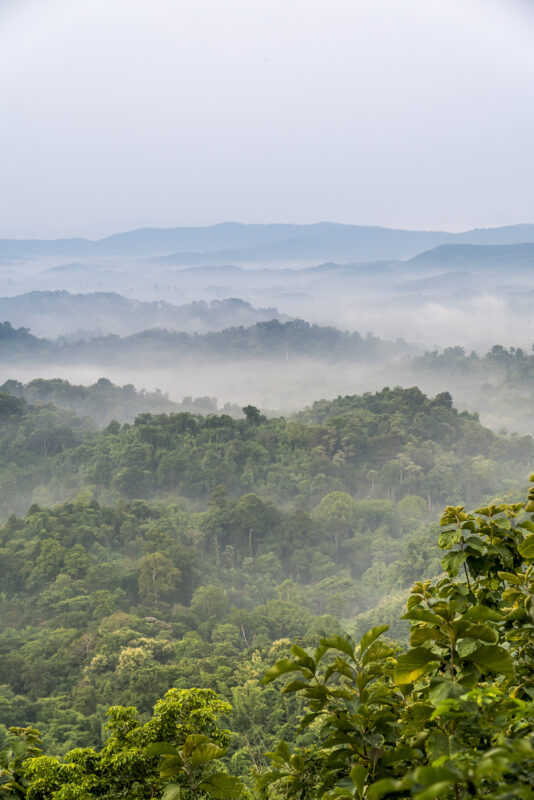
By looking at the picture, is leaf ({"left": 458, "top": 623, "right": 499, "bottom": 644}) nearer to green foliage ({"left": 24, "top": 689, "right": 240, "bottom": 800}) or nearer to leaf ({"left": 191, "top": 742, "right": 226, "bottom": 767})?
leaf ({"left": 191, "top": 742, "right": 226, "bottom": 767})

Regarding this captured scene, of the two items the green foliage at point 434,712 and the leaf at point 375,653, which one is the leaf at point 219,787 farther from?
the leaf at point 375,653

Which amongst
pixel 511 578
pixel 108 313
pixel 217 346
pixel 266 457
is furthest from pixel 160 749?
pixel 108 313

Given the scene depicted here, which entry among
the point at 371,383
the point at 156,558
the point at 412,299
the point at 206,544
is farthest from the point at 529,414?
the point at 412,299

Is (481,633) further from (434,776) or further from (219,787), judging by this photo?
(219,787)

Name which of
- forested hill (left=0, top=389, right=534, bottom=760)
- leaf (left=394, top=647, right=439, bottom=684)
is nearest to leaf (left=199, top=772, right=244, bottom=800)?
leaf (left=394, top=647, right=439, bottom=684)

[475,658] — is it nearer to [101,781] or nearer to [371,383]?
[101,781]
